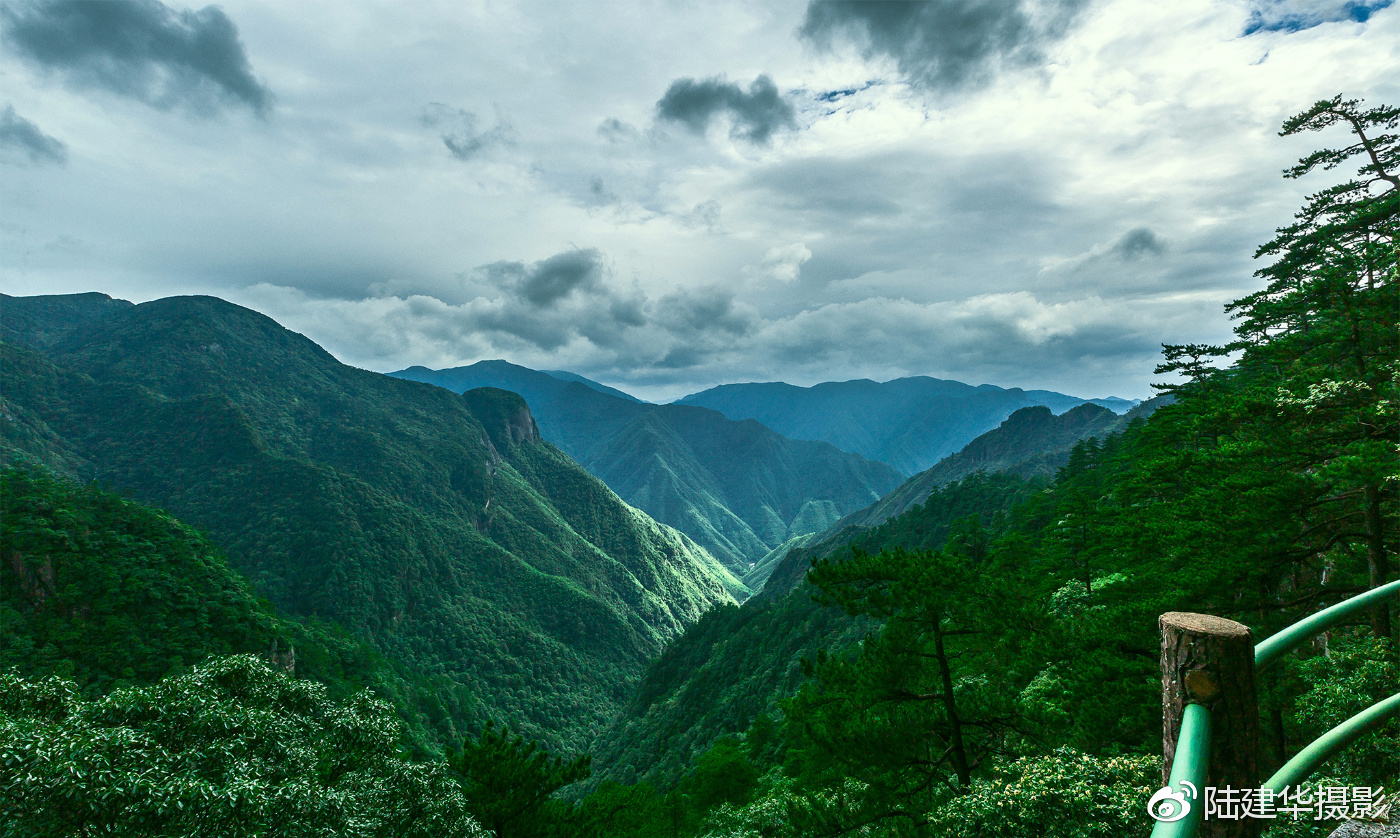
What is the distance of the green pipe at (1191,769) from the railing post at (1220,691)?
9 cm

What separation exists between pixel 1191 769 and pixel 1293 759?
380 mm

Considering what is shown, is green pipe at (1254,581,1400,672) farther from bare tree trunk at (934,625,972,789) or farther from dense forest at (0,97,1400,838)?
bare tree trunk at (934,625,972,789)

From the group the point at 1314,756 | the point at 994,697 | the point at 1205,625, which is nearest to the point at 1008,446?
the point at 994,697

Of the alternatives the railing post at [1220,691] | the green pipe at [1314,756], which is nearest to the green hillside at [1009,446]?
the railing post at [1220,691]

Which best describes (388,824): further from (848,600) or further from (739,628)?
(739,628)

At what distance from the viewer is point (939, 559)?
12266 mm

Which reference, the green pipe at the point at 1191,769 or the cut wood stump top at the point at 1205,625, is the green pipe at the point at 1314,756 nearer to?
the green pipe at the point at 1191,769

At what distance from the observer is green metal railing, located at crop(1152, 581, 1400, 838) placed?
2.28 metres

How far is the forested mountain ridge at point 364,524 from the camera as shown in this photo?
114938 mm

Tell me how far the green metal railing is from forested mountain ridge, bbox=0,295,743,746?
103243 mm

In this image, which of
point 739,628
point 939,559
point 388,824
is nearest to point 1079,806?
point 939,559

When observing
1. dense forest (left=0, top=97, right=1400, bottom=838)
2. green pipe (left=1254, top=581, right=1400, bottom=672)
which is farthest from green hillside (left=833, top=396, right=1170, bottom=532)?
green pipe (left=1254, top=581, right=1400, bottom=672)

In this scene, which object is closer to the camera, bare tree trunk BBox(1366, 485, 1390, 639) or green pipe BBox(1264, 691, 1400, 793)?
green pipe BBox(1264, 691, 1400, 793)

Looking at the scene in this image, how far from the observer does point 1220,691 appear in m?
2.79
